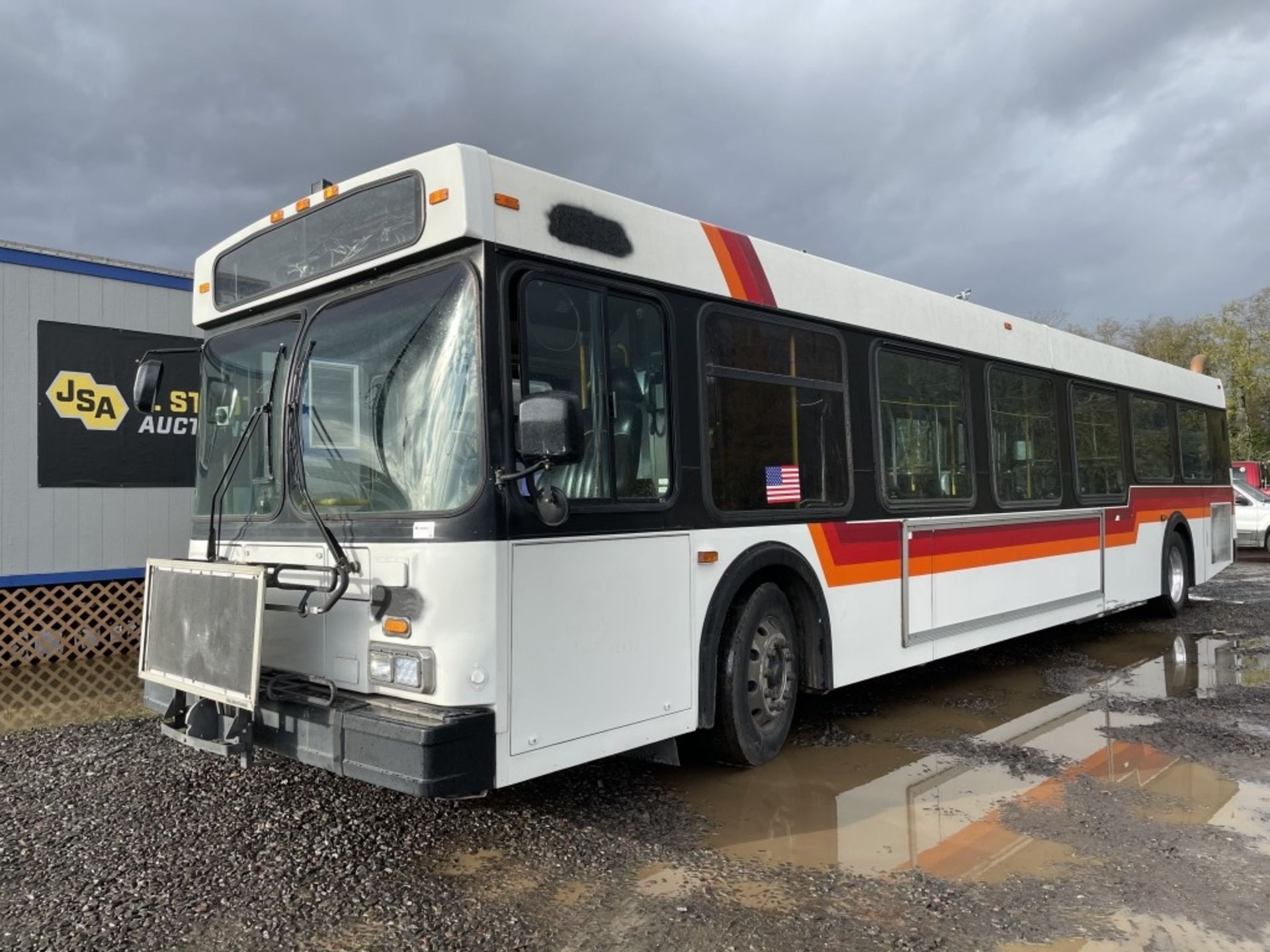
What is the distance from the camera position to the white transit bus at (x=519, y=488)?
354 cm

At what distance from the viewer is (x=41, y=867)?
3744mm

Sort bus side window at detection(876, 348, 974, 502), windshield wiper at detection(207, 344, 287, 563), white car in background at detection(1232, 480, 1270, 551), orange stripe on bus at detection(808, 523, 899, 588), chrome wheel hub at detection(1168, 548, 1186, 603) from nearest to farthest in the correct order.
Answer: windshield wiper at detection(207, 344, 287, 563) → orange stripe on bus at detection(808, 523, 899, 588) → bus side window at detection(876, 348, 974, 502) → chrome wheel hub at detection(1168, 548, 1186, 603) → white car in background at detection(1232, 480, 1270, 551)

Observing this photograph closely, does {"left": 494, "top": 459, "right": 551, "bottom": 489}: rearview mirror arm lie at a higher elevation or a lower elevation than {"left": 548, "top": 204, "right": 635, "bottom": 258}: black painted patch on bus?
lower

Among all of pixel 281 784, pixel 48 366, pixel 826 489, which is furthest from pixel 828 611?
pixel 48 366

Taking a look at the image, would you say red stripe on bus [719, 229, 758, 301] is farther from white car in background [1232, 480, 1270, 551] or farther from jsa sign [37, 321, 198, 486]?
white car in background [1232, 480, 1270, 551]

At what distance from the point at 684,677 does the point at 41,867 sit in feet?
9.13

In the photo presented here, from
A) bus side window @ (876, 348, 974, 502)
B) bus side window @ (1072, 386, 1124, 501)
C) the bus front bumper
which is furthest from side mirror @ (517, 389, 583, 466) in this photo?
bus side window @ (1072, 386, 1124, 501)

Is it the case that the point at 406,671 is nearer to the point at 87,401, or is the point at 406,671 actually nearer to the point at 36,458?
the point at 36,458

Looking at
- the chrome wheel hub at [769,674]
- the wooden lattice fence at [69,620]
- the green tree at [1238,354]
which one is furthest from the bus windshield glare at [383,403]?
the green tree at [1238,354]

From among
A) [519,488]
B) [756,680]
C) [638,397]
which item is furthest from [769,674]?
[519,488]

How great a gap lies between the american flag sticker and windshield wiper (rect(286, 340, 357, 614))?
2.26 metres

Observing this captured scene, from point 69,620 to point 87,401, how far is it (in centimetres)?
204

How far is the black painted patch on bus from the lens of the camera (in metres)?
3.92

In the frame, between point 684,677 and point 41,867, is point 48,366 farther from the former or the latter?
point 684,677
